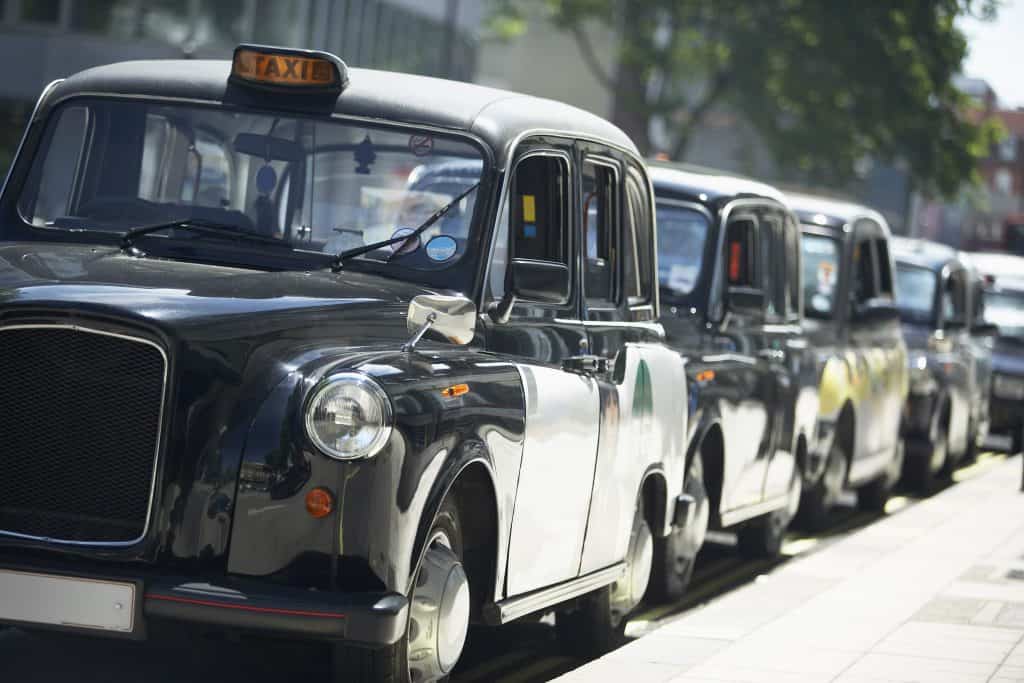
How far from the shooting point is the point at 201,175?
24.8 feet

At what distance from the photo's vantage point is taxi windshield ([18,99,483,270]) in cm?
732

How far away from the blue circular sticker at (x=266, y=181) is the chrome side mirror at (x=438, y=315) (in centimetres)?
94

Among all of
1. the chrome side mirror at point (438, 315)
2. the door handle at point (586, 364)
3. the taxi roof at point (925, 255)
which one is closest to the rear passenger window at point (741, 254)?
the door handle at point (586, 364)

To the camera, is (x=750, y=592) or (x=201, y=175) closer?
(x=201, y=175)

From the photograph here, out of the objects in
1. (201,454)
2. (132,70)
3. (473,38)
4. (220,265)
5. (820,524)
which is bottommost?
(820,524)

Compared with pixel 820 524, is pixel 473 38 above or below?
above

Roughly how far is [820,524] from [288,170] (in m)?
8.67

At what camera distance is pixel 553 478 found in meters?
7.61

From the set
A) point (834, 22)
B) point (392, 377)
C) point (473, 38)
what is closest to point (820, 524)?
point (392, 377)

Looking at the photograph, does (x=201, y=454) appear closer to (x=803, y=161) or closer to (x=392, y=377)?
(x=392, y=377)

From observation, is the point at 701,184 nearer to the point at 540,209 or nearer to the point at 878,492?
the point at 540,209

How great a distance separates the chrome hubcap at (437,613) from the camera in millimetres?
6438

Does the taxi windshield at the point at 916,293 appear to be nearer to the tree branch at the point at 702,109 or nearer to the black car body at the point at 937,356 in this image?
the black car body at the point at 937,356

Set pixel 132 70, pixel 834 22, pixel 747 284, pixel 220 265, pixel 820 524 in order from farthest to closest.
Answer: pixel 834 22 → pixel 820 524 → pixel 747 284 → pixel 132 70 → pixel 220 265
